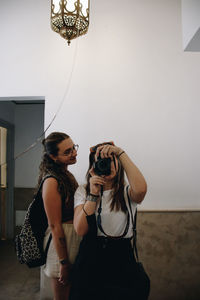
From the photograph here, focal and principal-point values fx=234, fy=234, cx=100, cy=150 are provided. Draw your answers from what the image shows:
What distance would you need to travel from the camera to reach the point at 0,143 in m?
3.24

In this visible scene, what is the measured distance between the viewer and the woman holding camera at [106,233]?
84 cm

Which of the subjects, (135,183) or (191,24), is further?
(191,24)

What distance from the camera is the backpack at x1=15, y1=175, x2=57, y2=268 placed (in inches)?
40.2

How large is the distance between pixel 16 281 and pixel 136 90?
191 cm

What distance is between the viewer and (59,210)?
1.01m

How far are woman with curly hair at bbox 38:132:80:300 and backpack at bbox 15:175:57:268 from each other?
31mm

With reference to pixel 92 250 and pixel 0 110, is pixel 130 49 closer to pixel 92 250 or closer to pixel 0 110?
pixel 92 250

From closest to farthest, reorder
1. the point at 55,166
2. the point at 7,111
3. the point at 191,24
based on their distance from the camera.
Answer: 1. the point at 55,166
2. the point at 191,24
3. the point at 7,111

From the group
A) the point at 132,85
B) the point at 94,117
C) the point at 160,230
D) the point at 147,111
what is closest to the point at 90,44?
the point at 132,85

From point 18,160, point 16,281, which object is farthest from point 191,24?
point 18,160

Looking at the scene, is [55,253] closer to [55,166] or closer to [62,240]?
[62,240]

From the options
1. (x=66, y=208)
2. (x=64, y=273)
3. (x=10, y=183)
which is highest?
(x=66, y=208)

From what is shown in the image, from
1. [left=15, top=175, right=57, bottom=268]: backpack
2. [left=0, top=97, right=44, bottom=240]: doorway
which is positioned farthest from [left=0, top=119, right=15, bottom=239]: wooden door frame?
[left=15, top=175, right=57, bottom=268]: backpack

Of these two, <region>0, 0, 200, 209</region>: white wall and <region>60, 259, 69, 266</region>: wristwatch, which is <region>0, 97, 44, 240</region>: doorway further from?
<region>60, 259, 69, 266</region>: wristwatch
